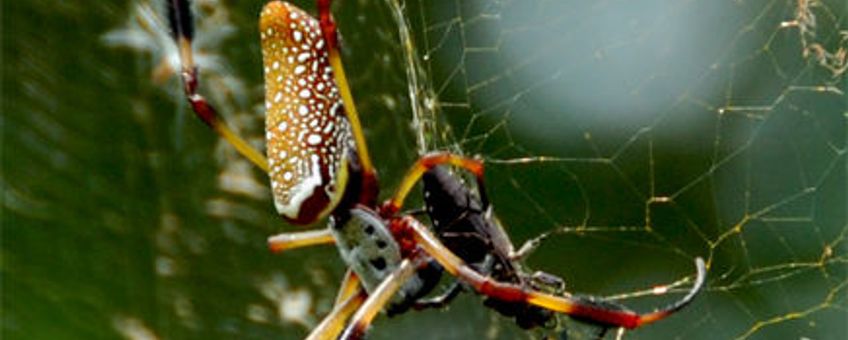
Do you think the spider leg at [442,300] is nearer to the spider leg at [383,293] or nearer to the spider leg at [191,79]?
the spider leg at [383,293]

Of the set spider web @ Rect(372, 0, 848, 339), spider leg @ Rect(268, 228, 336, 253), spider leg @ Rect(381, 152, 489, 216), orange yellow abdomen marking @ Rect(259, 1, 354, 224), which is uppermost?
orange yellow abdomen marking @ Rect(259, 1, 354, 224)

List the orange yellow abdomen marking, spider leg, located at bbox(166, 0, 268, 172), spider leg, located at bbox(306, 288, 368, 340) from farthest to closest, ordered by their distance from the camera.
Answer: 1. spider leg, located at bbox(306, 288, 368, 340)
2. spider leg, located at bbox(166, 0, 268, 172)
3. the orange yellow abdomen marking

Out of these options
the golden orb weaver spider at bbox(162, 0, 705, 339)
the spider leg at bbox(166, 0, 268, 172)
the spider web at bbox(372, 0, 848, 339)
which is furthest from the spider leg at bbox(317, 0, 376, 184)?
the spider web at bbox(372, 0, 848, 339)

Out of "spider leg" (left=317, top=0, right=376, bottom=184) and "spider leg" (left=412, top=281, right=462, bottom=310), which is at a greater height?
"spider leg" (left=317, top=0, right=376, bottom=184)

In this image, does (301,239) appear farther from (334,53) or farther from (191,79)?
(334,53)

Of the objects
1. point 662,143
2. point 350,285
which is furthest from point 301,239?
point 662,143

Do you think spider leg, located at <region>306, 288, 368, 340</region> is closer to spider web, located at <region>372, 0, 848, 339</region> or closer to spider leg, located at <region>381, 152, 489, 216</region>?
spider leg, located at <region>381, 152, 489, 216</region>
